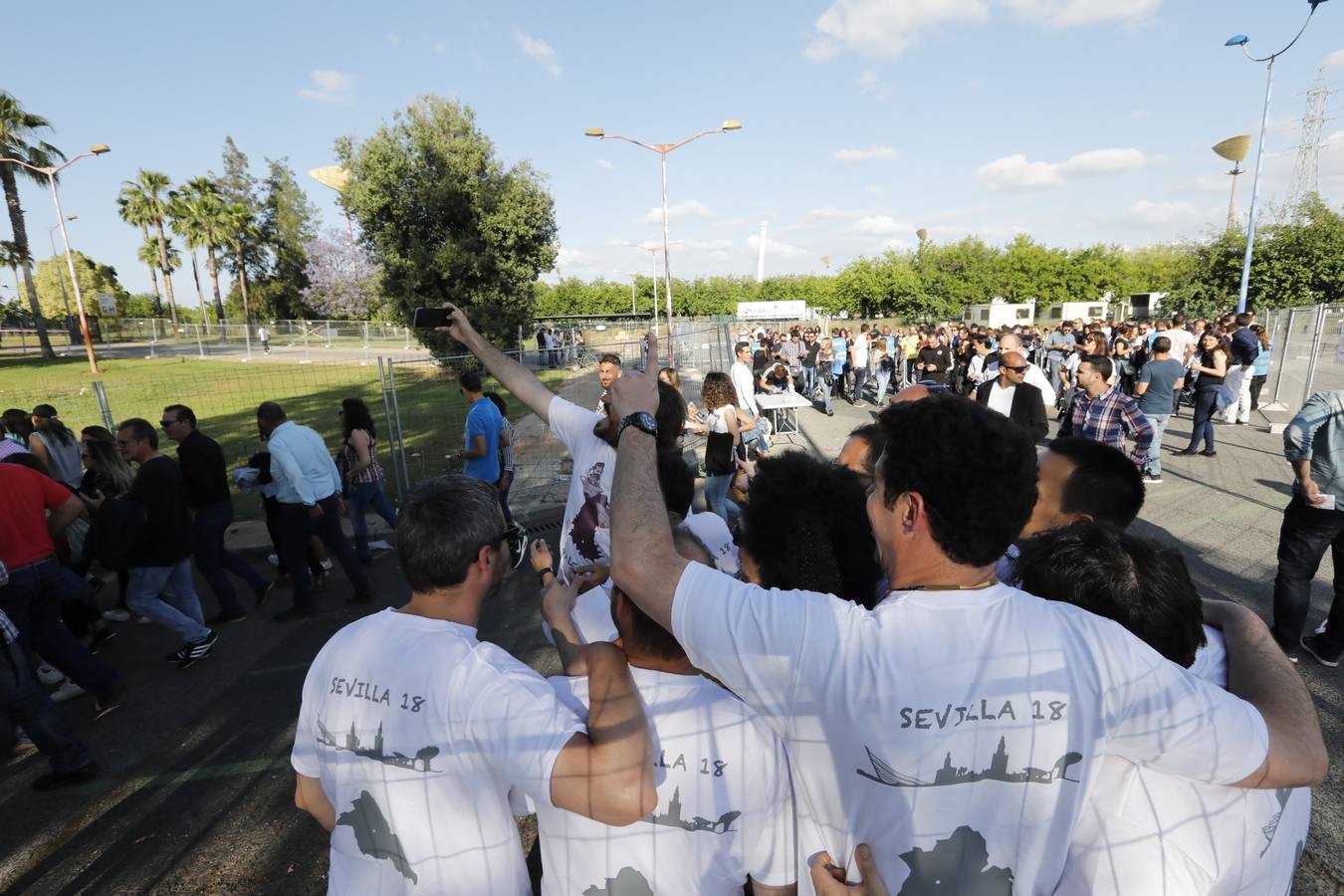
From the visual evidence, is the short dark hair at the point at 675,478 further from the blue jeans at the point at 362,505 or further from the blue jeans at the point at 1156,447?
the blue jeans at the point at 1156,447

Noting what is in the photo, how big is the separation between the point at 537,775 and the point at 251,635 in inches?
198

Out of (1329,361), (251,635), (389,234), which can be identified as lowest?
(251,635)

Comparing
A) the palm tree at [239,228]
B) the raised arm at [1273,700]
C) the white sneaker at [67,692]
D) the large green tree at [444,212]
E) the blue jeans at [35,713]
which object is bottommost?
the white sneaker at [67,692]

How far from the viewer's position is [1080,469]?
7.85 ft

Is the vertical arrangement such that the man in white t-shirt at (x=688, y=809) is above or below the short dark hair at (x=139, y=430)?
below

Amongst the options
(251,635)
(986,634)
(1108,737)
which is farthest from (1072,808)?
(251,635)

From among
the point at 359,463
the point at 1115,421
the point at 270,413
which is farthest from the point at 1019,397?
the point at 270,413

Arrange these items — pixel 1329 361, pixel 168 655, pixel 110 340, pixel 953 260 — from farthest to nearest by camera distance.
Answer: pixel 953 260 → pixel 110 340 → pixel 1329 361 → pixel 168 655

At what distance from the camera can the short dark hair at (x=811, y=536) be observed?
1.55 metres

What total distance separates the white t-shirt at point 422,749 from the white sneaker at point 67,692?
4370 millimetres

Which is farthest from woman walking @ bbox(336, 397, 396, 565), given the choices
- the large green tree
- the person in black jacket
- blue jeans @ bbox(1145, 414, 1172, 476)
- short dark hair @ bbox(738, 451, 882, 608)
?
the large green tree

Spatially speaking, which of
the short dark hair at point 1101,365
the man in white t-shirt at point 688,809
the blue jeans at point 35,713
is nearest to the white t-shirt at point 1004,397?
the short dark hair at point 1101,365

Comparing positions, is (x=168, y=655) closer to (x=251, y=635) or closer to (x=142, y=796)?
(x=251, y=635)

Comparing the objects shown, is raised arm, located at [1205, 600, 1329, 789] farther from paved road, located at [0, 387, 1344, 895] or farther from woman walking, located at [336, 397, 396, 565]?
woman walking, located at [336, 397, 396, 565]
